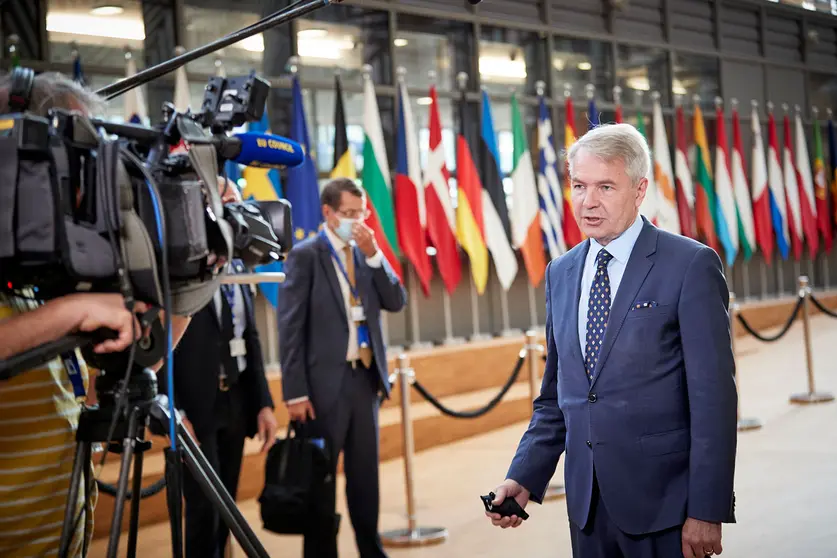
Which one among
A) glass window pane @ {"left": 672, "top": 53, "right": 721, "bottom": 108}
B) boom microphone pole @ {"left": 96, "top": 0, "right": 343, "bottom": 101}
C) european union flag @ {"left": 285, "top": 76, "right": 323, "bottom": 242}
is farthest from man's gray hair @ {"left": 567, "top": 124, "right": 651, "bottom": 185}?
glass window pane @ {"left": 672, "top": 53, "right": 721, "bottom": 108}

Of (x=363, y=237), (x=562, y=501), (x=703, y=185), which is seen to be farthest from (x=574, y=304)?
(x=703, y=185)

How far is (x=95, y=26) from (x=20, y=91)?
5.85 m

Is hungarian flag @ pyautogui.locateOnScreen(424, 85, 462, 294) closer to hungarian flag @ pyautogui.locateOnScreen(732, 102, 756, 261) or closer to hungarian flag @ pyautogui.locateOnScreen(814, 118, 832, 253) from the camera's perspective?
hungarian flag @ pyautogui.locateOnScreen(732, 102, 756, 261)

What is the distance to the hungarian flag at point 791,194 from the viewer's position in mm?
11320

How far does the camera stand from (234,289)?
3.64 m

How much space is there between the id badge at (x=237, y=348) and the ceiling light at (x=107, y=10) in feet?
14.5

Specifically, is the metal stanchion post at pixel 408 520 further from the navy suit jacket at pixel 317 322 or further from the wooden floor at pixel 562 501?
the navy suit jacket at pixel 317 322

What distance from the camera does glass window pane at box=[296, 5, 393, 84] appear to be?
27.2 feet

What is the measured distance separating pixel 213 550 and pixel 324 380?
775 millimetres

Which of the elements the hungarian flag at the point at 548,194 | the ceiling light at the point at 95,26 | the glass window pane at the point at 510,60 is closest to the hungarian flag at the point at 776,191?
the glass window pane at the point at 510,60

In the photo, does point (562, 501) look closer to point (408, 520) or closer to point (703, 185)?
point (408, 520)

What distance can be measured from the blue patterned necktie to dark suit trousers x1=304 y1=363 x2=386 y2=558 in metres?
1.87

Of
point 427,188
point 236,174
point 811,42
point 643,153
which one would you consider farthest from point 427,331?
point 811,42

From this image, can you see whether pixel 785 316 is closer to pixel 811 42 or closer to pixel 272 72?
pixel 811 42
